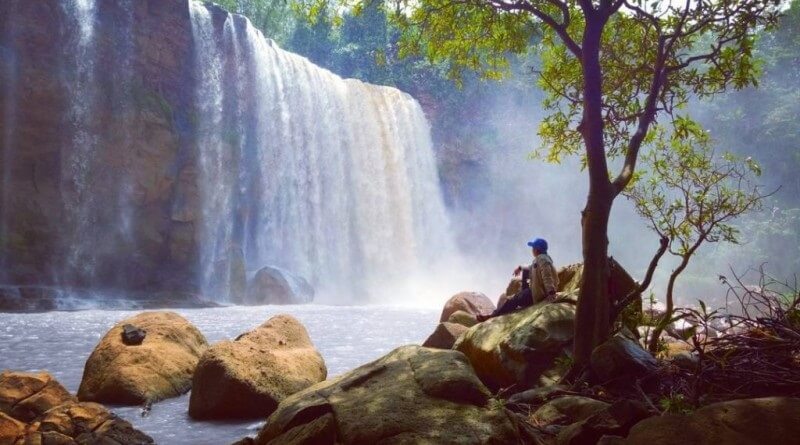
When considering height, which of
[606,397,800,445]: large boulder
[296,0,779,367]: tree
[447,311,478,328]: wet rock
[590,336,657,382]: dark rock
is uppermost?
[296,0,779,367]: tree

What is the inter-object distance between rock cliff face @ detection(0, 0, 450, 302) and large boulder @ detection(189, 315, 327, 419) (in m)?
18.2

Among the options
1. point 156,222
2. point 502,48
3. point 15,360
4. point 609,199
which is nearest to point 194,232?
point 156,222

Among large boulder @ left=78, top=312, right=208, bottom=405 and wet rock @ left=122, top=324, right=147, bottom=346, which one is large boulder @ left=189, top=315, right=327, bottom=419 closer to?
large boulder @ left=78, top=312, right=208, bottom=405

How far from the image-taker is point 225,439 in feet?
20.9

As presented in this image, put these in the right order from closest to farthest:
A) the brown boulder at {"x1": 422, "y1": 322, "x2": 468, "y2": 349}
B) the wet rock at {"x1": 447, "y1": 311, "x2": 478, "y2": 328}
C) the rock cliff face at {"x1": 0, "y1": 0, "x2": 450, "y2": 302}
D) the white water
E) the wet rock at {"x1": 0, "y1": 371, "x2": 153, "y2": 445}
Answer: the wet rock at {"x1": 0, "y1": 371, "x2": 153, "y2": 445} < the brown boulder at {"x1": 422, "y1": 322, "x2": 468, "y2": 349} < the wet rock at {"x1": 447, "y1": 311, "x2": 478, "y2": 328} < the rock cliff face at {"x1": 0, "y1": 0, "x2": 450, "y2": 302} < the white water

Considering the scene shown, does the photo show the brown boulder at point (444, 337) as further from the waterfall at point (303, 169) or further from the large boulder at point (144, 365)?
the waterfall at point (303, 169)

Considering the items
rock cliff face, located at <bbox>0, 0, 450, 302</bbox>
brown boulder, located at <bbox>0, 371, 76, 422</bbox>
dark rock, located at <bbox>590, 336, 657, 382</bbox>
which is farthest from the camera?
rock cliff face, located at <bbox>0, 0, 450, 302</bbox>

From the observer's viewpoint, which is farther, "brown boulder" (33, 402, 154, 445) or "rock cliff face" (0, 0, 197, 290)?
"rock cliff face" (0, 0, 197, 290)

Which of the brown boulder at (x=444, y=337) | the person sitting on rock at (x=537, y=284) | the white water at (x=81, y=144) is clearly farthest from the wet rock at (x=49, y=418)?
the white water at (x=81, y=144)

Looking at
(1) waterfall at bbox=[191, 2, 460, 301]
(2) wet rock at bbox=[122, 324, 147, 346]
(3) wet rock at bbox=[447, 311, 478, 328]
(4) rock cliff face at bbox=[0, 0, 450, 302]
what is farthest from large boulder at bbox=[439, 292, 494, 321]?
(1) waterfall at bbox=[191, 2, 460, 301]

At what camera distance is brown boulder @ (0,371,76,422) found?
18.4 feet

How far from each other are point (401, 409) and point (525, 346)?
8.18ft

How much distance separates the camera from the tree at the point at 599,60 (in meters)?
6.36

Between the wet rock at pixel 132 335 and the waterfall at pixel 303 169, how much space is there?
61.4ft
